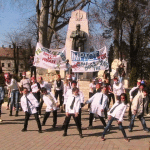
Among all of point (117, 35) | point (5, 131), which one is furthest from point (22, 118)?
point (117, 35)

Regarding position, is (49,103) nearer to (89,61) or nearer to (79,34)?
(89,61)

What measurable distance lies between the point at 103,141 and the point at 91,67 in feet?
22.7

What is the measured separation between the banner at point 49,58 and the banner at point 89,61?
26.3 inches

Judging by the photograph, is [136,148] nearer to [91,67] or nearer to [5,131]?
[5,131]

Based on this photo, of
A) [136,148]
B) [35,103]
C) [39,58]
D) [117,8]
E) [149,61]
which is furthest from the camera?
[149,61]

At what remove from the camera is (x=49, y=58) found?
42.2 feet

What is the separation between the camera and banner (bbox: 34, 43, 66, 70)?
12648 mm

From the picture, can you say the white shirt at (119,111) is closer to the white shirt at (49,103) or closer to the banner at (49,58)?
the white shirt at (49,103)

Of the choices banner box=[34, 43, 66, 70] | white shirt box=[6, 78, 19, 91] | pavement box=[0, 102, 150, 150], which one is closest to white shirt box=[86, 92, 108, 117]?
pavement box=[0, 102, 150, 150]

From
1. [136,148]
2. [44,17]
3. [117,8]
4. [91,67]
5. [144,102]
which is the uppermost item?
[117,8]

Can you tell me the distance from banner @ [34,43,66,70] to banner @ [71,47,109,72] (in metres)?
0.67

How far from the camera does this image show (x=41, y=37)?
783 inches

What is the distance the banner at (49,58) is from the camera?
12648 millimetres

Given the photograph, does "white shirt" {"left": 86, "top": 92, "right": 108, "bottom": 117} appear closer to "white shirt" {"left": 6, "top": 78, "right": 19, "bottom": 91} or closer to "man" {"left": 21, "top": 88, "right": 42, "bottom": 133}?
"man" {"left": 21, "top": 88, "right": 42, "bottom": 133}
